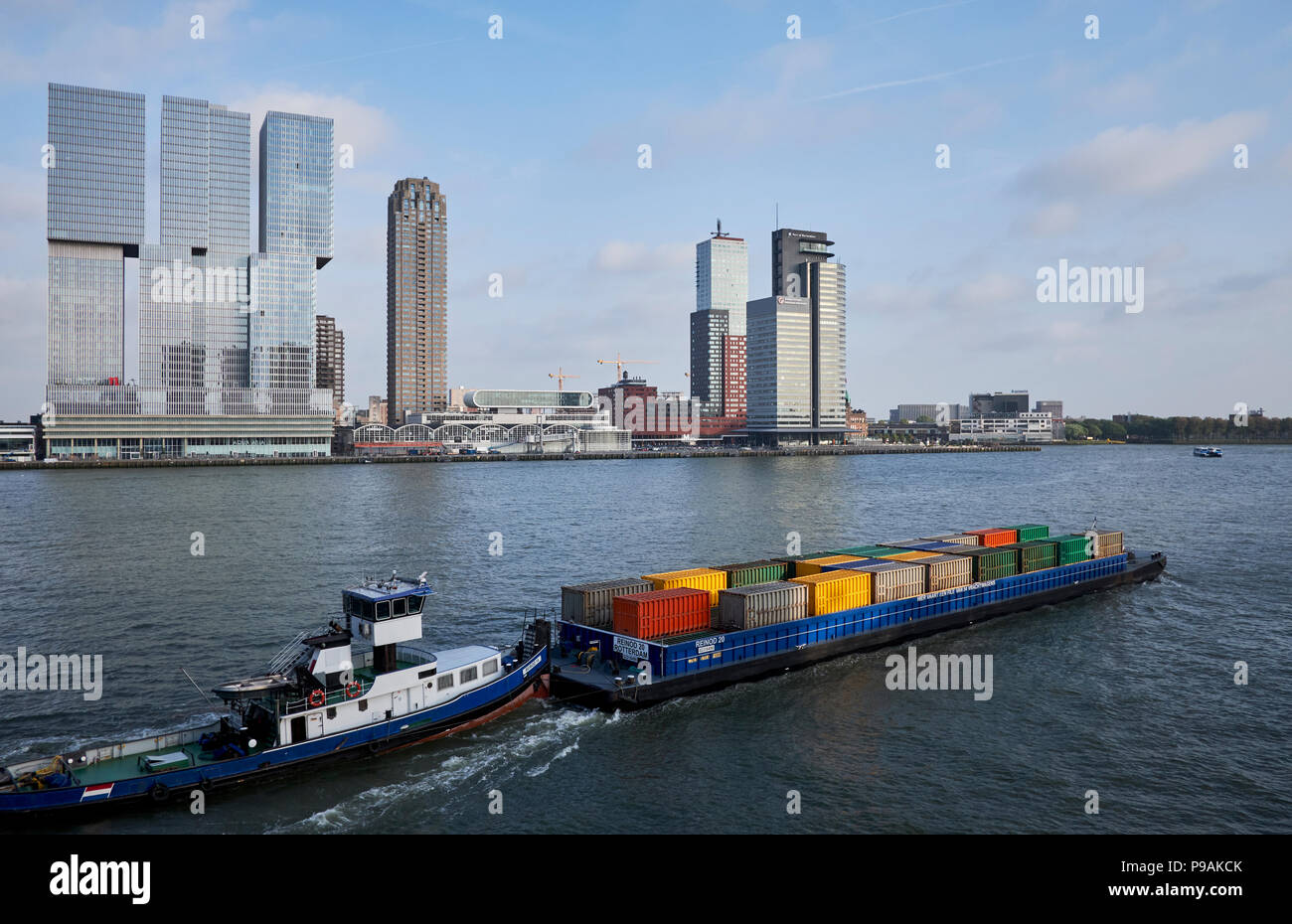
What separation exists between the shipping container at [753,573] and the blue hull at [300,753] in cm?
1204

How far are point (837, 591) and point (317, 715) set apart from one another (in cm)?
2403

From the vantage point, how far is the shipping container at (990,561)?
46.9m

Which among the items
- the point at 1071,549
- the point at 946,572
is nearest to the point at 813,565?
the point at 946,572

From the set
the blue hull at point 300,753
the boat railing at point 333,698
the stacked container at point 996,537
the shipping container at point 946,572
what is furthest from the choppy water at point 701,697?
the stacked container at point 996,537

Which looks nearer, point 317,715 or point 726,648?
point 317,715

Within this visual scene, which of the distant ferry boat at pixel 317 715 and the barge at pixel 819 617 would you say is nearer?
the distant ferry boat at pixel 317 715

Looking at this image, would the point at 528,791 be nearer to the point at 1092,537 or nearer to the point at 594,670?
the point at 594,670

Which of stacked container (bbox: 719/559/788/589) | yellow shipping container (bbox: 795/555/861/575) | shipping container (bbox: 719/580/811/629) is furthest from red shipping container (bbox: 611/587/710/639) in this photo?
yellow shipping container (bbox: 795/555/861/575)

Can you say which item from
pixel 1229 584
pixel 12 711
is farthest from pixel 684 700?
pixel 1229 584

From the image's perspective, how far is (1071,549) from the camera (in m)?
53.6

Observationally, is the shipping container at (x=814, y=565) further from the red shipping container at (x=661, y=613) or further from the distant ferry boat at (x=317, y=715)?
the distant ferry boat at (x=317, y=715)

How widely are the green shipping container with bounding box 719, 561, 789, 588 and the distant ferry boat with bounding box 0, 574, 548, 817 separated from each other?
12.8 m

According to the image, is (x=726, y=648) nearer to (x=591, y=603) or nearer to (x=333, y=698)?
(x=591, y=603)
